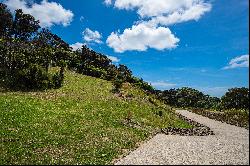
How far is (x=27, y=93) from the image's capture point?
50.7 metres

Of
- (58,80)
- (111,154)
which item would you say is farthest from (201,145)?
(58,80)

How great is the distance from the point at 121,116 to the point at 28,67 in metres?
23.0

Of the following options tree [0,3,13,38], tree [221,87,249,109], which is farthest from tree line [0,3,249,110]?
tree [221,87,249,109]

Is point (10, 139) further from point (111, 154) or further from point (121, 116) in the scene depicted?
point (121, 116)

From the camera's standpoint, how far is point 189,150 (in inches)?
1070

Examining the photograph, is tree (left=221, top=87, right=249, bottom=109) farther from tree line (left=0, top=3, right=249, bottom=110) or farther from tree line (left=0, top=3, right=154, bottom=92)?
tree line (left=0, top=3, right=154, bottom=92)

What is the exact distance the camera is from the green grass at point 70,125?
24875 mm

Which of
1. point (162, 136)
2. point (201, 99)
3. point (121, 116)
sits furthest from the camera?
point (201, 99)

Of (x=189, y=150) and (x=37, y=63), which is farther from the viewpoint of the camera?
(x=37, y=63)

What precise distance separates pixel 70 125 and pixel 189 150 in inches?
529

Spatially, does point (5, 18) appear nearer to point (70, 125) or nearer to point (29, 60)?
point (29, 60)

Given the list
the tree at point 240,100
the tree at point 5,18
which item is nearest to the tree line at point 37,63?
the tree at point 5,18

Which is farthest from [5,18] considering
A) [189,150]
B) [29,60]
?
[189,150]

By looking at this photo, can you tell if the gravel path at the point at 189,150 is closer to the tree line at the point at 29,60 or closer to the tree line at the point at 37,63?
the tree line at the point at 37,63
